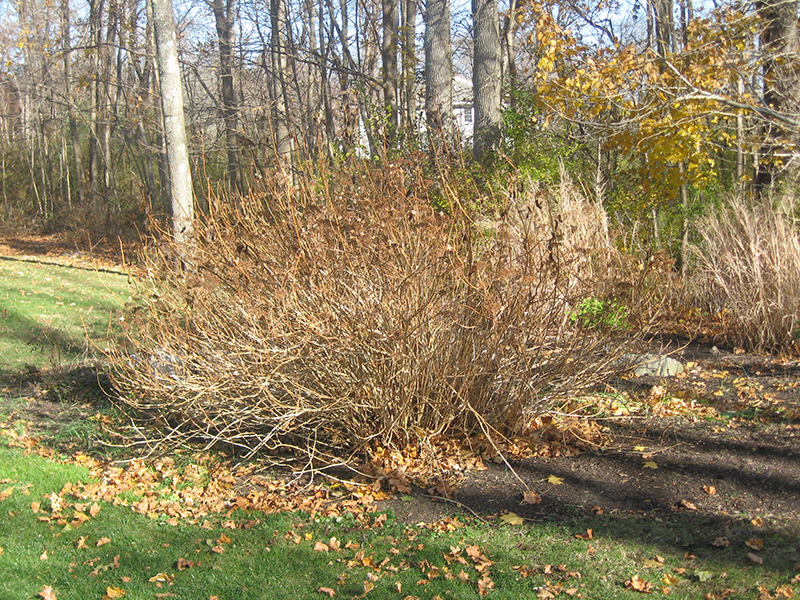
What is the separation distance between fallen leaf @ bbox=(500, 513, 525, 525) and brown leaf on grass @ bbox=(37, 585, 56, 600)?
2381mm

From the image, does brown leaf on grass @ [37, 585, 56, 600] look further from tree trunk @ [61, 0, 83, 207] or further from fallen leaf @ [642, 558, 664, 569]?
tree trunk @ [61, 0, 83, 207]

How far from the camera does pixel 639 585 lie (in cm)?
333

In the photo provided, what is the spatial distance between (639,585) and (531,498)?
1.08m

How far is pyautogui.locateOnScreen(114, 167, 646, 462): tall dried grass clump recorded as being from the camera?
4.53 m

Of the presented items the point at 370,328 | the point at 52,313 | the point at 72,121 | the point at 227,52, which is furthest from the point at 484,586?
the point at 72,121

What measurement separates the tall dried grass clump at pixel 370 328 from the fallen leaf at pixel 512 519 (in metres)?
0.63

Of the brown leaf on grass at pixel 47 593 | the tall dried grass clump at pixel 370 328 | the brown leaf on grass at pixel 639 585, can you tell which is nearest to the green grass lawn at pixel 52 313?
the tall dried grass clump at pixel 370 328

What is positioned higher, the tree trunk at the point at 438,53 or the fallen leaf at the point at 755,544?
the tree trunk at the point at 438,53

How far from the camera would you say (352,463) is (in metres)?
4.98

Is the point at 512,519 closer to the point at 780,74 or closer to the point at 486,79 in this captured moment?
the point at 780,74

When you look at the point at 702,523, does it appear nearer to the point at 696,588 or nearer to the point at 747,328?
the point at 696,588

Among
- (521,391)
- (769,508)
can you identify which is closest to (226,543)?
(521,391)

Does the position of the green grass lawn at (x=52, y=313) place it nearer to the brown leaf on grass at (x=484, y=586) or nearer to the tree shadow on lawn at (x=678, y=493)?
the tree shadow on lawn at (x=678, y=493)

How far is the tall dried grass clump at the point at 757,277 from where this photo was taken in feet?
23.9
